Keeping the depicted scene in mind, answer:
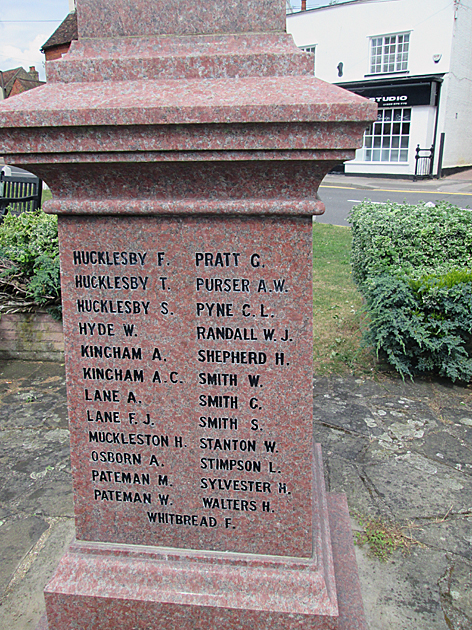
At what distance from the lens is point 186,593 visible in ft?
6.79

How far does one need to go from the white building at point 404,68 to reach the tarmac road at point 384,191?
4.64ft

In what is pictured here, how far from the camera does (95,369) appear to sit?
82.4 inches

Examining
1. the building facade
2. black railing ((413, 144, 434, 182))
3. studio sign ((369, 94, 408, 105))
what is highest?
the building facade

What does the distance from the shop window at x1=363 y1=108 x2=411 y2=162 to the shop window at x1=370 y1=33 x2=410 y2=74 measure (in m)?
2.02

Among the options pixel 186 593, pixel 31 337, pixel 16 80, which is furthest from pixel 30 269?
pixel 16 80

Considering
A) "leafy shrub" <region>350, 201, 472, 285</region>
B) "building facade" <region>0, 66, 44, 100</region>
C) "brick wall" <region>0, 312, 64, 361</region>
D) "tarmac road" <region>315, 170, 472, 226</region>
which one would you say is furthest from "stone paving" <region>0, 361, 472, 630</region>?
"building facade" <region>0, 66, 44, 100</region>

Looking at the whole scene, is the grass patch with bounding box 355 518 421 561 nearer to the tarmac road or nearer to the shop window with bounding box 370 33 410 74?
the tarmac road

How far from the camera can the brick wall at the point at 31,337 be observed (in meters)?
5.03

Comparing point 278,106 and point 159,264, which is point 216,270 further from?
point 278,106

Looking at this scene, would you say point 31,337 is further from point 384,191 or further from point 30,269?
point 384,191

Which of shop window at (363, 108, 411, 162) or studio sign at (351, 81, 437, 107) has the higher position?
studio sign at (351, 81, 437, 107)

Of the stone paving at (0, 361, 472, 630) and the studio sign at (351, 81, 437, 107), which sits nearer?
the stone paving at (0, 361, 472, 630)

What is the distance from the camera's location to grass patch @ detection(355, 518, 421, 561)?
2681 mm

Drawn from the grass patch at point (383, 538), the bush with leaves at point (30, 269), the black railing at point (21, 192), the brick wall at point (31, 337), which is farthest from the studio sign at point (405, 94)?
the grass patch at point (383, 538)
